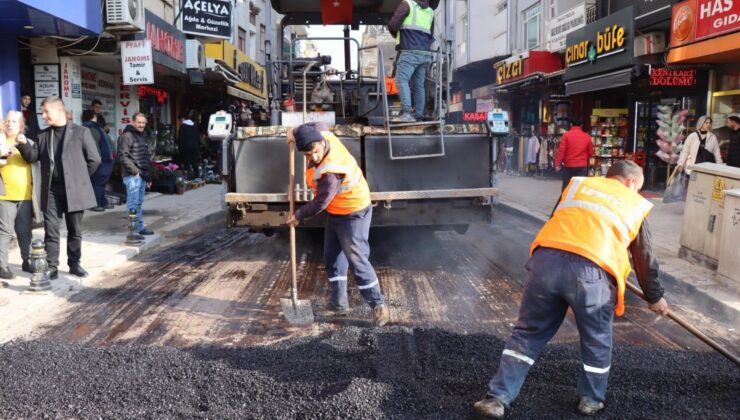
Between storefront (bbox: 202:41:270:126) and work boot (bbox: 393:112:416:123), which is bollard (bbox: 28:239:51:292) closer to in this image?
work boot (bbox: 393:112:416:123)

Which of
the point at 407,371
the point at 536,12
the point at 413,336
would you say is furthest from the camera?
the point at 536,12

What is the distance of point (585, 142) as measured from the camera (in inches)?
400

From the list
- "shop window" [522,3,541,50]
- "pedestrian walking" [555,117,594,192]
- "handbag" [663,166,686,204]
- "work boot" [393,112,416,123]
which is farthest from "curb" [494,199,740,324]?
"shop window" [522,3,541,50]

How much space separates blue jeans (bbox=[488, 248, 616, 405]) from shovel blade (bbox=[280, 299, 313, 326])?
197 cm

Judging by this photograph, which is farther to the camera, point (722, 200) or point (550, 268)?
point (722, 200)

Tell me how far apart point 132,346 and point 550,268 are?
9.07ft

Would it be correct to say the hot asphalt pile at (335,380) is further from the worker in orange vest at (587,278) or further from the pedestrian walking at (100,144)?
the pedestrian walking at (100,144)

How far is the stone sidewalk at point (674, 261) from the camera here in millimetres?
5332

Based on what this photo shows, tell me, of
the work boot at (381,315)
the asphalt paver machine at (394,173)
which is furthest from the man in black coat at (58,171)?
the work boot at (381,315)

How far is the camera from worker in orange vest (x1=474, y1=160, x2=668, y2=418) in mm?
3072

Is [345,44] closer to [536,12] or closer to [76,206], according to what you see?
[76,206]

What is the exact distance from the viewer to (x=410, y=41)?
23.8 feet

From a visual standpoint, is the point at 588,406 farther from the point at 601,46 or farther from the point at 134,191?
the point at 601,46

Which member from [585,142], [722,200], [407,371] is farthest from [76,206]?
[585,142]
